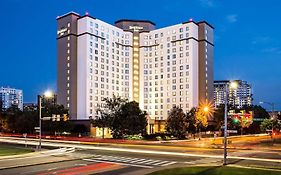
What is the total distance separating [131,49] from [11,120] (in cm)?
6300

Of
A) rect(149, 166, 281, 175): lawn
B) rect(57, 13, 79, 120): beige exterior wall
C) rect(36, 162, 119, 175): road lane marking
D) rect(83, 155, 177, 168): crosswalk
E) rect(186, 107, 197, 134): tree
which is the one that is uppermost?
rect(57, 13, 79, 120): beige exterior wall

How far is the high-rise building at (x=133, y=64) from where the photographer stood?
136 metres

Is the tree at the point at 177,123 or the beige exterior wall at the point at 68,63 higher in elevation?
the beige exterior wall at the point at 68,63

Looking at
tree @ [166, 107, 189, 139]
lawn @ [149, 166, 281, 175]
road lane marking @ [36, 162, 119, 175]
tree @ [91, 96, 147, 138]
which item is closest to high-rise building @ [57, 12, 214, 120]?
tree @ [166, 107, 189, 139]

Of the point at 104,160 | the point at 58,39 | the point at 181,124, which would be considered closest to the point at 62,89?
the point at 58,39

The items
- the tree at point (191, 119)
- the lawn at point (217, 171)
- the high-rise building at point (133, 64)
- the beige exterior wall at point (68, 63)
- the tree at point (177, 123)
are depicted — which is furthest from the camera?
the high-rise building at point (133, 64)

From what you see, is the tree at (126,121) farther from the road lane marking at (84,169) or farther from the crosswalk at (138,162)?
the road lane marking at (84,169)

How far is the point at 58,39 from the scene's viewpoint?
14138 centimetres

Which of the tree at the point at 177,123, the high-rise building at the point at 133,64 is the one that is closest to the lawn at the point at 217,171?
the tree at the point at 177,123

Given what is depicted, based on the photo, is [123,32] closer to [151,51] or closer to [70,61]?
[151,51]

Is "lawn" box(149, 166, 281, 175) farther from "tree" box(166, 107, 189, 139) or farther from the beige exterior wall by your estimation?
the beige exterior wall

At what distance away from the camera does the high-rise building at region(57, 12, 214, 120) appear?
136 meters

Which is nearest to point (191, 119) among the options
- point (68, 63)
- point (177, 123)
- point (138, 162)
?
point (177, 123)

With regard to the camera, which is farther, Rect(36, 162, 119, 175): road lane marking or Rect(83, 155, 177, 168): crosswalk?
Rect(83, 155, 177, 168): crosswalk
